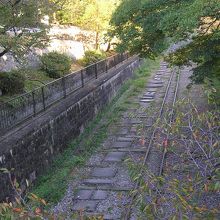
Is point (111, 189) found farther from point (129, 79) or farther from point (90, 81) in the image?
point (129, 79)

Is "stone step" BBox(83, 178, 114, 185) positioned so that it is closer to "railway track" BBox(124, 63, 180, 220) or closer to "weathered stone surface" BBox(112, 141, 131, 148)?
"railway track" BBox(124, 63, 180, 220)

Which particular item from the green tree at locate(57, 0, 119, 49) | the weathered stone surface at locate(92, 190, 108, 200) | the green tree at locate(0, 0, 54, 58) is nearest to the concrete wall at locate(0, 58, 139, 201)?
the weathered stone surface at locate(92, 190, 108, 200)

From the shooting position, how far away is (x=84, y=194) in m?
11.1

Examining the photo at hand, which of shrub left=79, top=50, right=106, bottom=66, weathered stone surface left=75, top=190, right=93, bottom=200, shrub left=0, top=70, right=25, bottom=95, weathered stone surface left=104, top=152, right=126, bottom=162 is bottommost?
weathered stone surface left=104, top=152, right=126, bottom=162

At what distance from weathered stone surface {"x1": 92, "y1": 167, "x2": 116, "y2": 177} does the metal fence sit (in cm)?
278

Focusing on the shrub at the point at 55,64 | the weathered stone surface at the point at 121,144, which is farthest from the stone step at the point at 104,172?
Result: the shrub at the point at 55,64

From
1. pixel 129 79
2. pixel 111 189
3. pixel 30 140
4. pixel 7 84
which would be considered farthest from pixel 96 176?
pixel 129 79

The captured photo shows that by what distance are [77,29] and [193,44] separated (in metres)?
18.3

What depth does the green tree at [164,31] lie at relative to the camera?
12.1 meters

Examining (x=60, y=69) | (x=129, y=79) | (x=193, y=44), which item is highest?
(x=193, y=44)

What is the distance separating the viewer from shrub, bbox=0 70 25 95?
1634cm

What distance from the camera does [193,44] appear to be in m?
15.4

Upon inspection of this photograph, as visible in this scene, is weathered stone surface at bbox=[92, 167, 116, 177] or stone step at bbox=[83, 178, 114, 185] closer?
stone step at bbox=[83, 178, 114, 185]

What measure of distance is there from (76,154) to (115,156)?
1462mm
